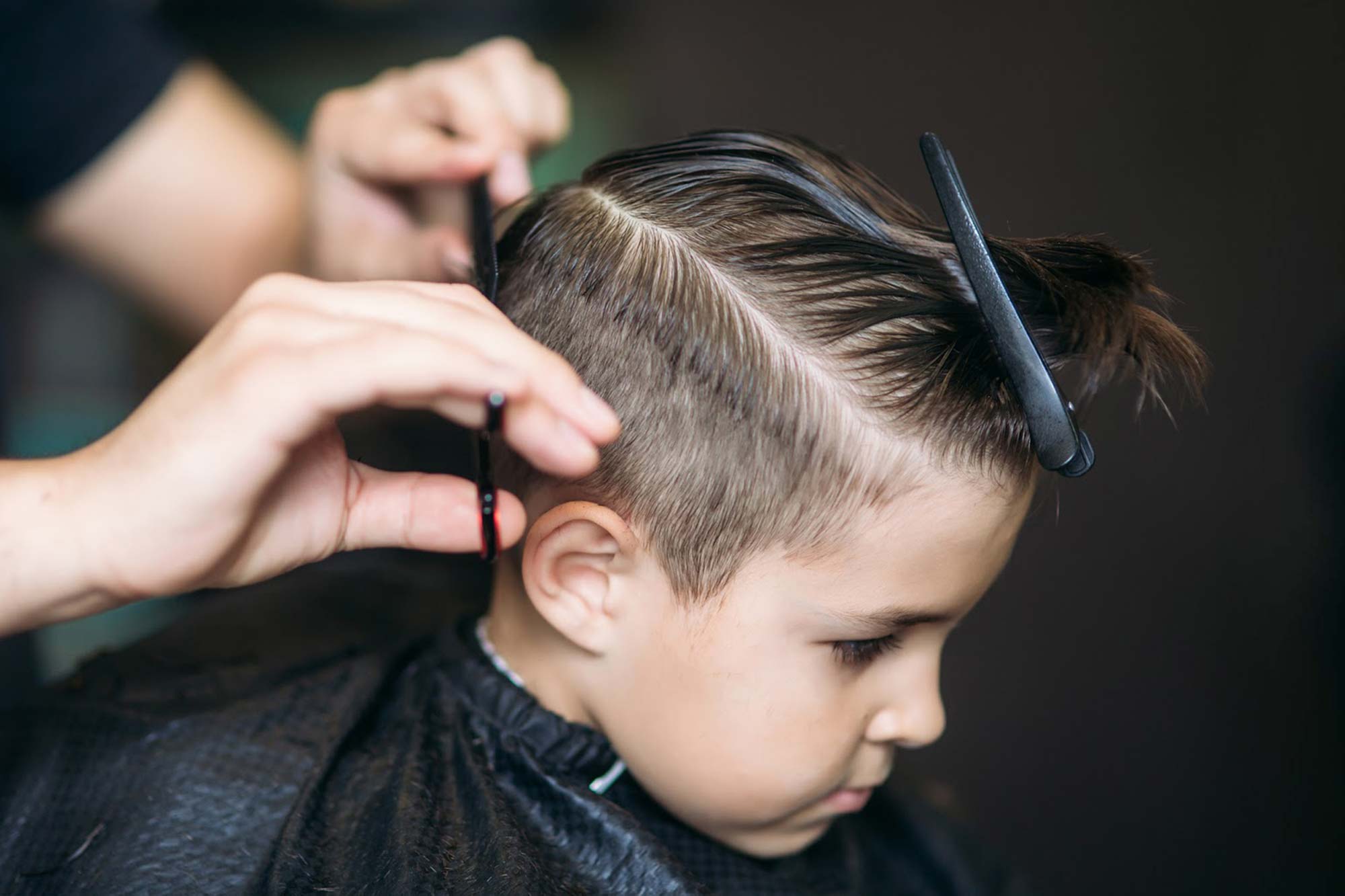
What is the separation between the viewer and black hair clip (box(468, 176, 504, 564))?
0.62 m

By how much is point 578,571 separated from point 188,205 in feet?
2.55

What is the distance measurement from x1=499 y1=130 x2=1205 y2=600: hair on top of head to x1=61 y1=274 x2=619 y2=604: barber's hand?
0.18 metres

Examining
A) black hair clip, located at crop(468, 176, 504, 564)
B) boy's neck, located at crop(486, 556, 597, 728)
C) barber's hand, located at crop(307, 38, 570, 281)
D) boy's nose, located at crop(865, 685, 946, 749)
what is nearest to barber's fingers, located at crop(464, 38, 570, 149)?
barber's hand, located at crop(307, 38, 570, 281)

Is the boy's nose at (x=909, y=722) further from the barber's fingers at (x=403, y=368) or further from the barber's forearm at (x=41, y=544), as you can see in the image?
the barber's forearm at (x=41, y=544)

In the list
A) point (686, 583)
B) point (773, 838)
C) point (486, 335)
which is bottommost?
point (773, 838)

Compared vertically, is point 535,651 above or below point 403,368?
below

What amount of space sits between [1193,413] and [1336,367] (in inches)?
9.1

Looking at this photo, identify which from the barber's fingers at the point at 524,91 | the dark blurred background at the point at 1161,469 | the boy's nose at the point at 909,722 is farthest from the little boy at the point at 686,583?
the dark blurred background at the point at 1161,469

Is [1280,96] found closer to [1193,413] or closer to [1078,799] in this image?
[1193,413]

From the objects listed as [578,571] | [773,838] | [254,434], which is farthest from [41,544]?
[773,838]

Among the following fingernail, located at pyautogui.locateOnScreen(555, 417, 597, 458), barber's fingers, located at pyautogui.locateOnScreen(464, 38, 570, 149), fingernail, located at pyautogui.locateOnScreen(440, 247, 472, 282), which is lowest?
fingernail, located at pyautogui.locateOnScreen(440, 247, 472, 282)

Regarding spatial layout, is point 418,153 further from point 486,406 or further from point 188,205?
point 486,406

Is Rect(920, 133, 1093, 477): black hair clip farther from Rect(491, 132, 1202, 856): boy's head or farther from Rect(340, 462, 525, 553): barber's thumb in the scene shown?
Rect(340, 462, 525, 553): barber's thumb

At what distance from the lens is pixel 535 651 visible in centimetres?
97
